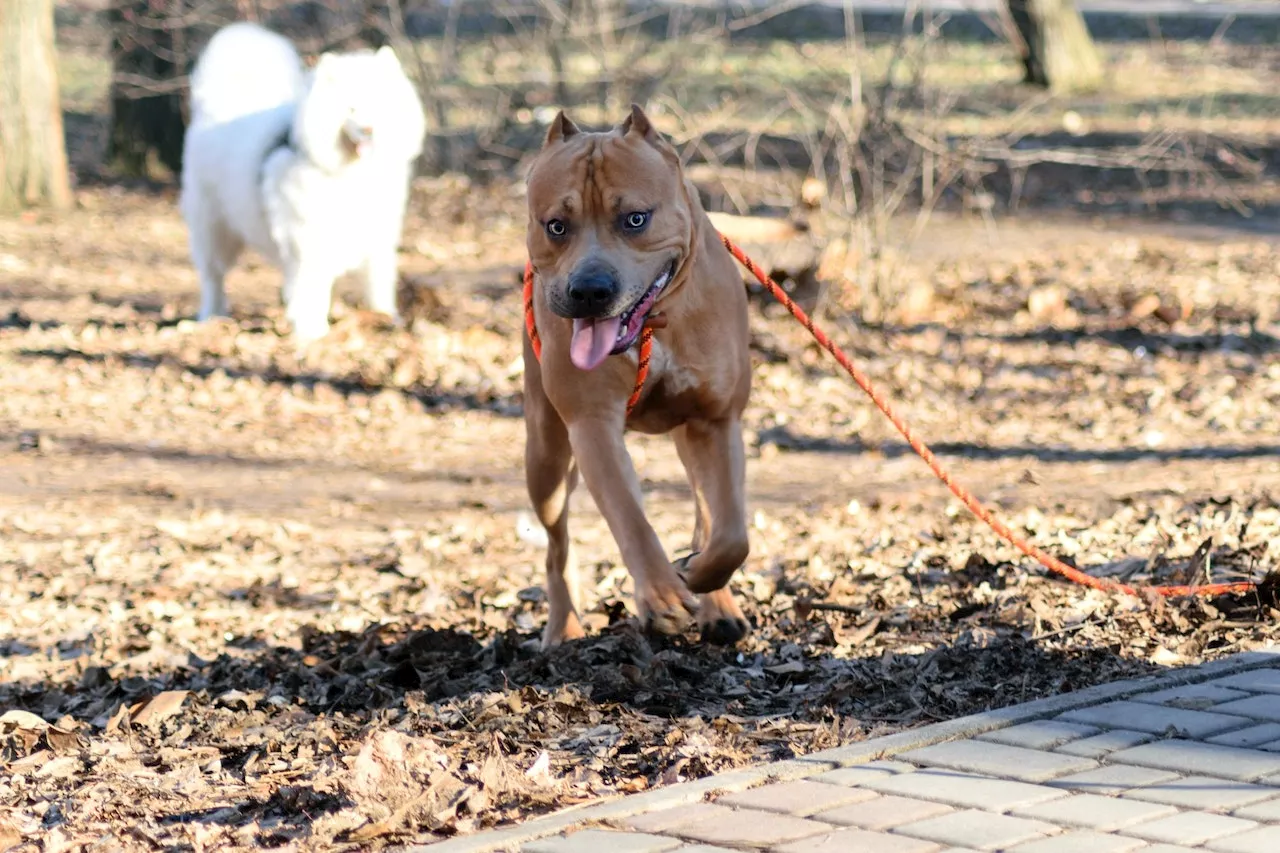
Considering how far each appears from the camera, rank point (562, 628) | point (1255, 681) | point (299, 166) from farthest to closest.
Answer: point (299, 166)
point (562, 628)
point (1255, 681)

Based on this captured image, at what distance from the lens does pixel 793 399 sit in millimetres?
10516

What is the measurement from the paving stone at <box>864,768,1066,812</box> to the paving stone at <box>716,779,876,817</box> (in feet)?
0.25

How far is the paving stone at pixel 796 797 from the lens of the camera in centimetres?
362

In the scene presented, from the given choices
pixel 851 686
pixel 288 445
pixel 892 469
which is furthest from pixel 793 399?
pixel 851 686

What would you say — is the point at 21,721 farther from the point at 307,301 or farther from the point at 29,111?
the point at 29,111

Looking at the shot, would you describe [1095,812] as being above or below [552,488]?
below

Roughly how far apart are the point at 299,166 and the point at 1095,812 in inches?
356

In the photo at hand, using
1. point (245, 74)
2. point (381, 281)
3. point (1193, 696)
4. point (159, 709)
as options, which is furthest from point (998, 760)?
point (245, 74)

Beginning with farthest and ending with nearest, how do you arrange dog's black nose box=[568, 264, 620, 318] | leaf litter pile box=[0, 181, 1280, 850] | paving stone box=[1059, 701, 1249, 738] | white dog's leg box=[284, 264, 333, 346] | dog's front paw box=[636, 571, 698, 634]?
white dog's leg box=[284, 264, 333, 346] < dog's front paw box=[636, 571, 698, 634] < dog's black nose box=[568, 264, 620, 318] < leaf litter pile box=[0, 181, 1280, 850] < paving stone box=[1059, 701, 1249, 738]

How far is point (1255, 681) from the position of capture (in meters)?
4.48

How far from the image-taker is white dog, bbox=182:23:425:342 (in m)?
11.3

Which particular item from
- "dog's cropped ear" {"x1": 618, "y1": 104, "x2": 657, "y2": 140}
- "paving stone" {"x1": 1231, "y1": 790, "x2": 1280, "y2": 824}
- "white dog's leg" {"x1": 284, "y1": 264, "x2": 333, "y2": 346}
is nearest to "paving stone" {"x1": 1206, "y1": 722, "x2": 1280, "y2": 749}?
"paving stone" {"x1": 1231, "y1": 790, "x2": 1280, "y2": 824}

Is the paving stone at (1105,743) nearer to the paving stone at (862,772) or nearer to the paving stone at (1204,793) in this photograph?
the paving stone at (1204,793)

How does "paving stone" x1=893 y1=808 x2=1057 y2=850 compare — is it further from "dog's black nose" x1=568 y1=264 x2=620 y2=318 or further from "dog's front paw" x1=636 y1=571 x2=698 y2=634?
"dog's black nose" x1=568 y1=264 x2=620 y2=318
